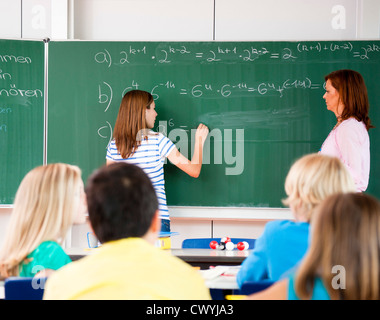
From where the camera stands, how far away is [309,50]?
4.78 metres

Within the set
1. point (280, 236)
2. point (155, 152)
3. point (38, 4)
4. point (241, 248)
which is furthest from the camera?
point (38, 4)

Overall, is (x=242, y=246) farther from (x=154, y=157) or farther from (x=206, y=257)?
(x=154, y=157)

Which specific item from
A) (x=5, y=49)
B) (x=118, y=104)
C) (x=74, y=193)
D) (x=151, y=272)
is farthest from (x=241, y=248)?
(x=5, y=49)

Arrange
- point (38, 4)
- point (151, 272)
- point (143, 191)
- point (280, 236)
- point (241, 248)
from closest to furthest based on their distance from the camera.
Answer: point (151, 272)
point (143, 191)
point (280, 236)
point (241, 248)
point (38, 4)

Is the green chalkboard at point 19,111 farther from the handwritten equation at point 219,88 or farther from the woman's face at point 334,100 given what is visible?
the woman's face at point 334,100

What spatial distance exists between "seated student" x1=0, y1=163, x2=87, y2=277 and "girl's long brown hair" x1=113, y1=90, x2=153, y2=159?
2195mm

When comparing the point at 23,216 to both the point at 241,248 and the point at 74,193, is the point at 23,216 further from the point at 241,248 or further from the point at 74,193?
the point at 241,248

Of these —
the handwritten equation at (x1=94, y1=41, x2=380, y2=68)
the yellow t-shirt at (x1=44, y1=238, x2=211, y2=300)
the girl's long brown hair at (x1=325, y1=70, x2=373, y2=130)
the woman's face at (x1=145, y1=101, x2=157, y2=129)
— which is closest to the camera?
the yellow t-shirt at (x1=44, y1=238, x2=211, y2=300)

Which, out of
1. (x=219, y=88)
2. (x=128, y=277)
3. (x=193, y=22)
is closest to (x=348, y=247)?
(x=128, y=277)

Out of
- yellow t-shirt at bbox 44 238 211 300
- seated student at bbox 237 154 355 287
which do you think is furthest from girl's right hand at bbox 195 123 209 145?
yellow t-shirt at bbox 44 238 211 300

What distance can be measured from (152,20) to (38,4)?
111cm

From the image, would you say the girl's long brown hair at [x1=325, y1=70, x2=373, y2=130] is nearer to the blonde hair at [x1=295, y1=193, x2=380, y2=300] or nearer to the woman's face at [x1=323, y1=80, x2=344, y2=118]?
the woman's face at [x1=323, y1=80, x2=344, y2=118]

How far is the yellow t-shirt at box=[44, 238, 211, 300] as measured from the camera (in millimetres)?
1303

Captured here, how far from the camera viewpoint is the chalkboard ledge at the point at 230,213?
4809mm
